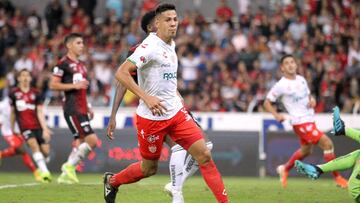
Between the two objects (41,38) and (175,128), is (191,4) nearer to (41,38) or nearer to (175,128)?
(41,38)

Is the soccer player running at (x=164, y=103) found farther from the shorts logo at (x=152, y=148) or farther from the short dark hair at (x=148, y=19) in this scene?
the short dark hair at (x=148, y=19)

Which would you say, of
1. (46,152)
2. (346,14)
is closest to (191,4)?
(346,14)

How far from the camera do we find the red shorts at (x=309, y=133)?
16484 millimetres

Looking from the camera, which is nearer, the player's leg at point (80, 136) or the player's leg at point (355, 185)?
the player's leg at point (355, 185)

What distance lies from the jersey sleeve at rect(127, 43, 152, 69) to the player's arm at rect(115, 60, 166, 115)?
0.16 ft

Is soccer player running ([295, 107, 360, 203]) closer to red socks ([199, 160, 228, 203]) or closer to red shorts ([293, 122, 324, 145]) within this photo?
red socks ([199, 160, 228, 203])

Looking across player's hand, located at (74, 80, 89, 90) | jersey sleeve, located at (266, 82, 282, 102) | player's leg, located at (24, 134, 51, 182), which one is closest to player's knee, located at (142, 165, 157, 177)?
player's hand, located at (74, 80, 89, 90)

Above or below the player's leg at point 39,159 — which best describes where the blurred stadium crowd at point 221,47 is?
above

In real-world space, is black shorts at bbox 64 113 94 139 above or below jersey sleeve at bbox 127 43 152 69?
below

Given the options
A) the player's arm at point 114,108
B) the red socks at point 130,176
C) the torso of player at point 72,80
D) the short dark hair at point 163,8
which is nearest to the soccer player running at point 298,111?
the torso of player at point 72,80

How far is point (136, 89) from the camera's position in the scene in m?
10.0

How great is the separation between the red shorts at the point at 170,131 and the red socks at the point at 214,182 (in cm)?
35

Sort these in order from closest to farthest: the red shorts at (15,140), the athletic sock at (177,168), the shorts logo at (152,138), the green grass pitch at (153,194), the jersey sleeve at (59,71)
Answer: the shorts logo at (152,138)
the athletic sock at (177,168)
the green grass pitch at (153,194)
the jersey sleeve at (59,71)
the red shorts at (15,140)

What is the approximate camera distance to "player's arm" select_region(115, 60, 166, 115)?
9844 millimetres
